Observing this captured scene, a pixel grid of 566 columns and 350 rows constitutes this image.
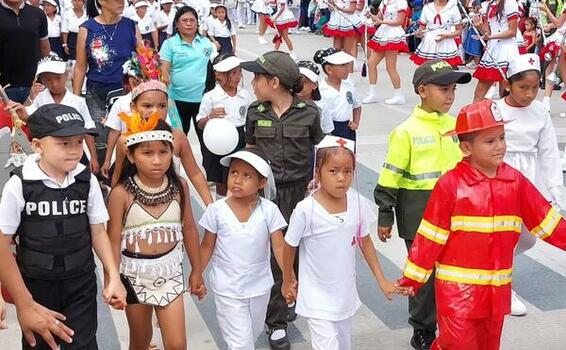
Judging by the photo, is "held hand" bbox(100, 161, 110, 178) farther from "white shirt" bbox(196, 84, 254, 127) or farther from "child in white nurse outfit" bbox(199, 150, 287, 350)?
"child in white nurse outfit" bbox(199, 150, 287, 350)

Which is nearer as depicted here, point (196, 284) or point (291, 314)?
point (196, 284)

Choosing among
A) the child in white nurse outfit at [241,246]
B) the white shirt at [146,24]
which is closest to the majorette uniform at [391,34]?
the white shirt at [146,24]

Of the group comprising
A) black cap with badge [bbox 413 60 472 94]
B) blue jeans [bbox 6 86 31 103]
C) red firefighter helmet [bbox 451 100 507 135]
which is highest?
black cap with badge [bbox 413 60 472 94]

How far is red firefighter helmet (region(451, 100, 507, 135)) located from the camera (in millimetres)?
3486

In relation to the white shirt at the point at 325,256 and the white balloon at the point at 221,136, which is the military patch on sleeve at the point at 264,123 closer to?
the white shirt at the point at 325,256

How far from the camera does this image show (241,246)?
12.7ft

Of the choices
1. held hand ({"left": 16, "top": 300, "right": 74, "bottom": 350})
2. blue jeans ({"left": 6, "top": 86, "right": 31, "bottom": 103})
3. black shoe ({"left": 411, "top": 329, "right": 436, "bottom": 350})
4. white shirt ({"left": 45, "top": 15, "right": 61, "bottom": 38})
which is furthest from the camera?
white shirt ({"left": 45, "top": 15, "right": 61, "bottom": 38})

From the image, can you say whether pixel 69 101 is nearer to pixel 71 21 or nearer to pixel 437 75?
pixel 437 75

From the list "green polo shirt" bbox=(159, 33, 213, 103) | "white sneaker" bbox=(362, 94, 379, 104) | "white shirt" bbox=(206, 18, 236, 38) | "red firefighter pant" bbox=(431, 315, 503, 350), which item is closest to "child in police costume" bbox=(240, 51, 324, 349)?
"red firefighter pant" bbox=(431, 315, 503, 350)

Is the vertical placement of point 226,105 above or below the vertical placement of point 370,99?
above

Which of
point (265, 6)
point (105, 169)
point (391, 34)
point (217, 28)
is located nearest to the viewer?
point (105, 169)

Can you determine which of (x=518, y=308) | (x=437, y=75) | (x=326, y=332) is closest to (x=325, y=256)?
(x=326, y=332)

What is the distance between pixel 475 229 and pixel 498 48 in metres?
7.22

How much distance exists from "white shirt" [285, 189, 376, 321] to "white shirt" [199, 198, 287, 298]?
0.60 ft
